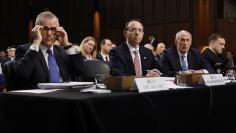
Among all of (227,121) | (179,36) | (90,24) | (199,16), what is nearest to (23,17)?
(90,24)

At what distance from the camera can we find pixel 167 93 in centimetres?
202

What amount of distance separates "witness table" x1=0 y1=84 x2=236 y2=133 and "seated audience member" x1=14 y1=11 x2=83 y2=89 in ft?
2.61

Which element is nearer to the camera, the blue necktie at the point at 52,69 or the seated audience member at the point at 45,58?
the seated audience member at the point at 45,58

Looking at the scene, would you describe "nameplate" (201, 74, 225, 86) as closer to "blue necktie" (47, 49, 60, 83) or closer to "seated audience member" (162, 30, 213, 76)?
"blue necktie" (47, 49, 60, 83)

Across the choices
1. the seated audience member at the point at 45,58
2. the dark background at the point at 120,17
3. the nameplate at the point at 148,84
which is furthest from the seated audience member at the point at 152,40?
the nameplate at the point at 148,84

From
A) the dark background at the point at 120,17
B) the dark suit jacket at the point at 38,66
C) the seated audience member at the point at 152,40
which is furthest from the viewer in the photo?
the seated audience member at the point at 152,40

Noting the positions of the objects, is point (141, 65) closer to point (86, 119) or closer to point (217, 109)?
point (217, 109)

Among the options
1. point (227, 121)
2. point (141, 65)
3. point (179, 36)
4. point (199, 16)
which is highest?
point (199, 16)

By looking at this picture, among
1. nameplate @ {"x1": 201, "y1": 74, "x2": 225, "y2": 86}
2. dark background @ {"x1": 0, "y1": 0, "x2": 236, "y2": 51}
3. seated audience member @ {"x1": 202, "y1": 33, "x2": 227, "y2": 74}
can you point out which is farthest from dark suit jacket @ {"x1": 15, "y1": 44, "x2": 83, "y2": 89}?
dark background @ {"x1": 0, "y1": 0, "x2": 236, "y2": 51}

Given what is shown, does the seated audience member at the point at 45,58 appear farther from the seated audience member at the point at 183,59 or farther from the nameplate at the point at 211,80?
the seated audience member at the point at 183,59

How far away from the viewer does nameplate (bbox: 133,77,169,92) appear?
1.94 meters

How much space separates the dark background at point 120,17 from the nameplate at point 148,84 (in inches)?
352

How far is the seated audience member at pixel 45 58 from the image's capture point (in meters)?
2.79

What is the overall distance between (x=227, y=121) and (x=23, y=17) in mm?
16044
